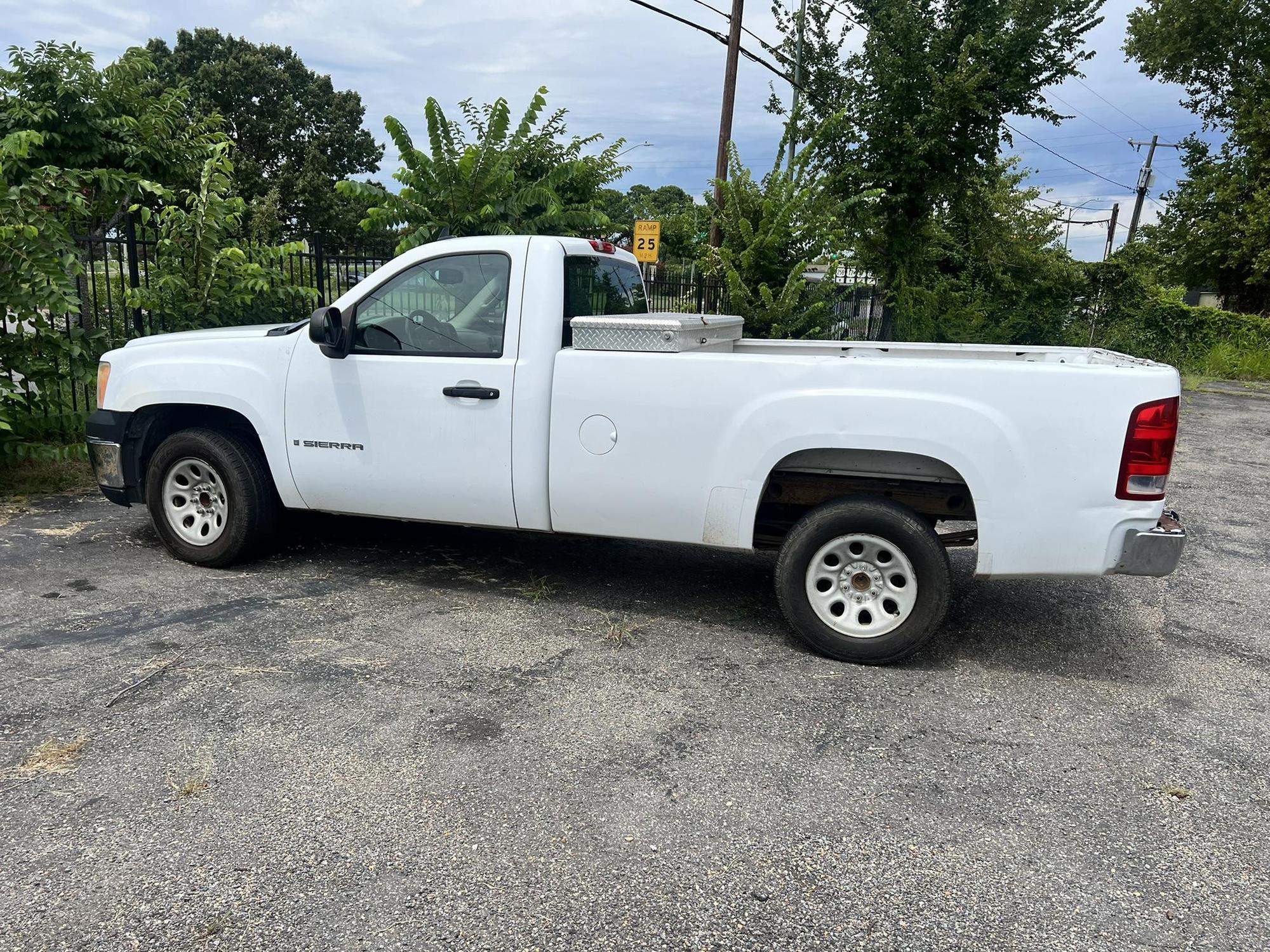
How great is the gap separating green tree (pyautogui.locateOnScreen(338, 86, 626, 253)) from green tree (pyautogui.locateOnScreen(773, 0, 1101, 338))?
4579 mm

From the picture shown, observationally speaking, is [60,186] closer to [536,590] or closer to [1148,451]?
[536,590]

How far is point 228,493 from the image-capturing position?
17.5 feet

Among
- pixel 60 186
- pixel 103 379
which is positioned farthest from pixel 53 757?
pixel 60 186

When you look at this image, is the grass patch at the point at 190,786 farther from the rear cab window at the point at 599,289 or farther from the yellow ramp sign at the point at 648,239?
the yellow ramp sign at the point at 648,239

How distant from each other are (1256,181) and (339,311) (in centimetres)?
2724

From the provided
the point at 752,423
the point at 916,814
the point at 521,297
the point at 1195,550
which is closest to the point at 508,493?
the point at 521,297

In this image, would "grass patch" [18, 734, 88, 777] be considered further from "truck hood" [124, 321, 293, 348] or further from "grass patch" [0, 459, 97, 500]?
"grass patch" [0, 459, 97, 500]

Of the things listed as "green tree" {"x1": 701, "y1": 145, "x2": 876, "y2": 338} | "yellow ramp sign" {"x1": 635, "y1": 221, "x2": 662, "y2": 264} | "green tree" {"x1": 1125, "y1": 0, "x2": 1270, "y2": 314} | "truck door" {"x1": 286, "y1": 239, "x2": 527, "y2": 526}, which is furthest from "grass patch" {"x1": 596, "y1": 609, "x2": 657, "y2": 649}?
"green tree" {"x1": 1125, "y1": 0, "x2": 1270, "y2": 314}

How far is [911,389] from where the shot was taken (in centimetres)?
410

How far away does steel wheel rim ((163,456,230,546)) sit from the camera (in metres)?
5.40

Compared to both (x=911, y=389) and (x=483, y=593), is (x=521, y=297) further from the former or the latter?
(x=911, y=389)

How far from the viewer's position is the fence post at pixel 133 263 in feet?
27.8

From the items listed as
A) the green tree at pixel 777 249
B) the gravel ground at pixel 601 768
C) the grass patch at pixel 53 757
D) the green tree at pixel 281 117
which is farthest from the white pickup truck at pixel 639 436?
the green tree at pixel 281 117

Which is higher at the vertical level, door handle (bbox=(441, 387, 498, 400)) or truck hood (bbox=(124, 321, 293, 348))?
truck hood (bbox=(124, 321, 293, 348))
